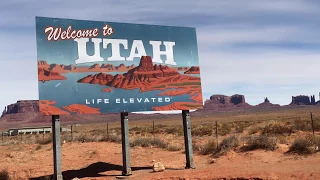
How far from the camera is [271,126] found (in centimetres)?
3084

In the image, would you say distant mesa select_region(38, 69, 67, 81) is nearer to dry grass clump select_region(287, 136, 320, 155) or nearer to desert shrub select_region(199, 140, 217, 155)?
desert shrub select_region(199, 140, 217, 155)

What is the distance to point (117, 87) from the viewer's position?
48.5 feet

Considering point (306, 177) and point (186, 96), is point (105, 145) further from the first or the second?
point (306, 177)

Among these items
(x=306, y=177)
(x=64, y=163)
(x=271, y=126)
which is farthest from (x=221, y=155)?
(x=271, y=126)

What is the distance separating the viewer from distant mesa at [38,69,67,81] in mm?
12945

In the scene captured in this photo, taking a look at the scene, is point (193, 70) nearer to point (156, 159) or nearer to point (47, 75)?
point (156, 159)

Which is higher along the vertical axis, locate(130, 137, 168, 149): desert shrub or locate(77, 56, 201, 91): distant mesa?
locate(77, 56, 201, 91): distant mesa

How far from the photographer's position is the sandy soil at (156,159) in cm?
1284

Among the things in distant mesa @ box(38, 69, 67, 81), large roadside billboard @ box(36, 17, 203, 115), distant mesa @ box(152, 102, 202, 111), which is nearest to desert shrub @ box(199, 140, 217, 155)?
distant mesa @ box(152, 102, 202, 111)

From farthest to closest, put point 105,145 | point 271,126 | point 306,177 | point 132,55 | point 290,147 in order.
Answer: point 271,126
point 105,145
point 290,147
point 132,55
point 306,177

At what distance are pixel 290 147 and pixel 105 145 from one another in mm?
13087

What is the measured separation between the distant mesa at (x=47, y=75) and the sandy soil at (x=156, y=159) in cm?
478

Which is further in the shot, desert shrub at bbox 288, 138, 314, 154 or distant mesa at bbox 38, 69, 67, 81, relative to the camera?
desert shrub at bbox 288, 138, 314, 154

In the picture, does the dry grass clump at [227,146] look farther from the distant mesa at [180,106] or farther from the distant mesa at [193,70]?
the distant mesa at [193,70]
